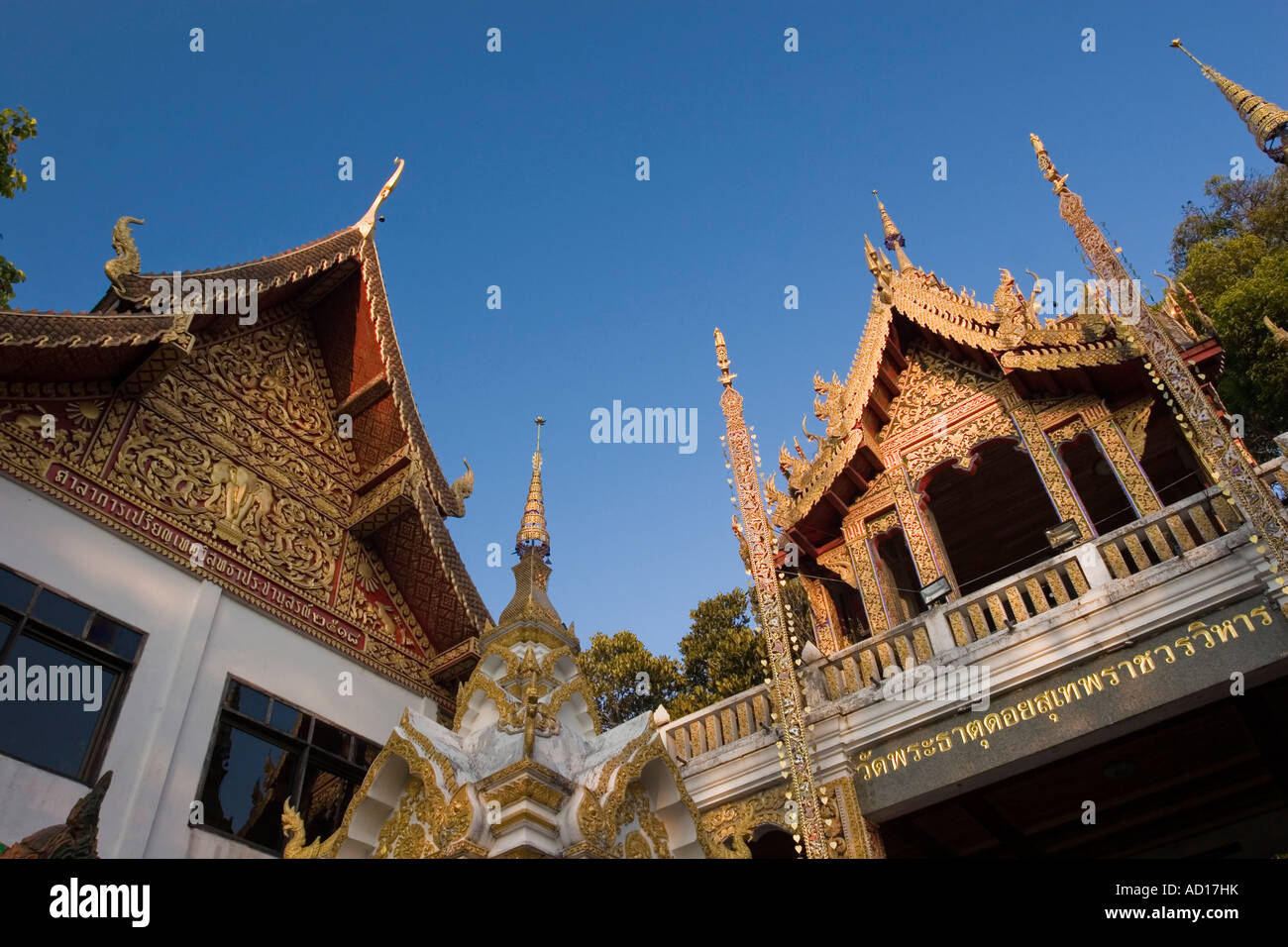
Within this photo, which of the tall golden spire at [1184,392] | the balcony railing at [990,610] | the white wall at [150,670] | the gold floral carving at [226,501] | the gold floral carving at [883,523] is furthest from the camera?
the gold floral carving at [883,523]

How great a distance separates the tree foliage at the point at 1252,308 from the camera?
1786 cm

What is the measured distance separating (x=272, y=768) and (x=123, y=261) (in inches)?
174

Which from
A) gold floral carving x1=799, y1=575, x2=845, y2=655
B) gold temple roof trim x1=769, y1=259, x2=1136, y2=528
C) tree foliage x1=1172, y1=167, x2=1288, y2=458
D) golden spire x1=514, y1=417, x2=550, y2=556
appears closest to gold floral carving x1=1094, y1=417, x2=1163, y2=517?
gold temple roof trim x1=769, y1=259, x2=1136, y2=528

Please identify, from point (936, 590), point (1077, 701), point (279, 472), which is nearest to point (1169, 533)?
point (1077, 701)

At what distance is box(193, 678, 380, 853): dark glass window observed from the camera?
22.3ft

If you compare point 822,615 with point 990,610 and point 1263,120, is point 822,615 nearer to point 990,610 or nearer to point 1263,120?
point 990,610

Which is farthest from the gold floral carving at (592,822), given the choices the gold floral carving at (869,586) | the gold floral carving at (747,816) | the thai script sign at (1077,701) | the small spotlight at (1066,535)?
the gold floral carving at (869,586)

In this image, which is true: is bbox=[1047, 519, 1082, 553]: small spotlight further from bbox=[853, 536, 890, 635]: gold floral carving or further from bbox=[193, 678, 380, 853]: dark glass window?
bbox=[193, 678, 380, 853]: dark glass window

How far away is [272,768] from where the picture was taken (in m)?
7.27

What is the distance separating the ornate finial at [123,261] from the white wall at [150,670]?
184 cm

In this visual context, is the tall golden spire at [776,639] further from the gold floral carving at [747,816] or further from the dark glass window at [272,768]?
the dark glass window at [272,768]

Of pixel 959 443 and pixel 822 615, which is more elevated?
pixel 959 443

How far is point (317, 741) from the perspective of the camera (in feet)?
25.3
